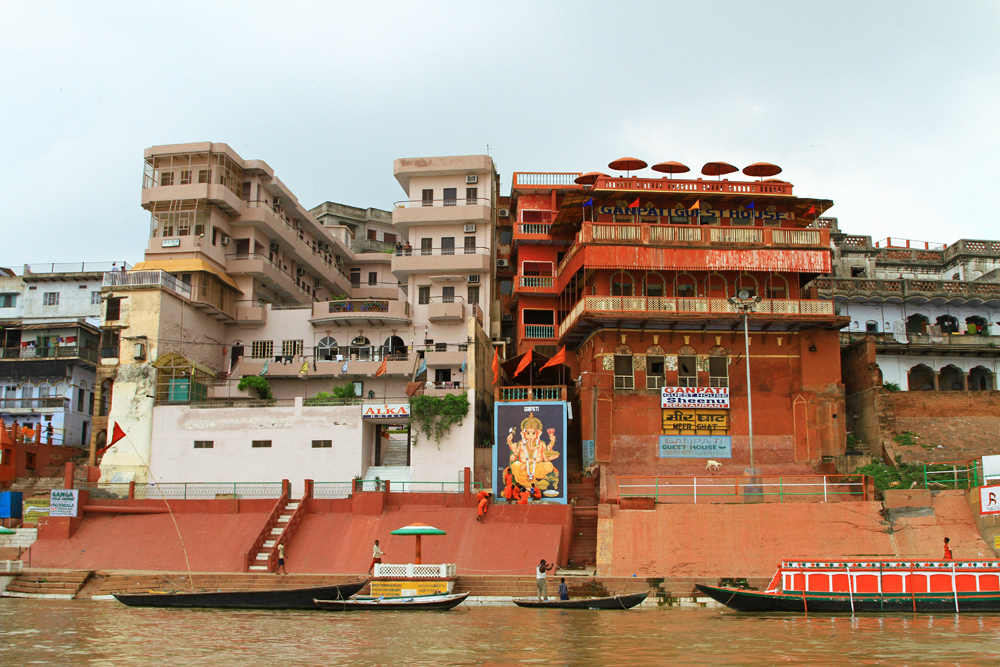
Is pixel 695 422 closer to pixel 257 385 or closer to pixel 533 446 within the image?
pixel 533 446

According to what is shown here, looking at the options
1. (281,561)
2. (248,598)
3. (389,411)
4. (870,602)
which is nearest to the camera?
(870,602)

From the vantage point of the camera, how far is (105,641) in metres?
20.1

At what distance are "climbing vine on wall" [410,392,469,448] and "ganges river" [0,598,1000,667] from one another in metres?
12.4

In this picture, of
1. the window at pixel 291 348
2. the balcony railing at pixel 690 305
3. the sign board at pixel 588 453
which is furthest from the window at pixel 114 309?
the sign board at pixel 588 453

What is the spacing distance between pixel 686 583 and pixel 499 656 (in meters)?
10.9

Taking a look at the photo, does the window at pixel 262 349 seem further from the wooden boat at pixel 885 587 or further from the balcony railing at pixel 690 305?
the wooden boat at pixel 885 587

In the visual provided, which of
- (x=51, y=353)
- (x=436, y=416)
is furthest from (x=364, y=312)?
(x=51, y=353)

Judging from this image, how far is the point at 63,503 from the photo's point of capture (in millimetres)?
34281

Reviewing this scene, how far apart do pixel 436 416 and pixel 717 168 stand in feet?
59.1

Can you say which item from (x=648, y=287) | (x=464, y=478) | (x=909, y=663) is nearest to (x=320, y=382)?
(x=464, y=478)

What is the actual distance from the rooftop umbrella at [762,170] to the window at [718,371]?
30.9ft

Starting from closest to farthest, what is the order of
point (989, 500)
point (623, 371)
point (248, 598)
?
point (248, 598) < point (989, 500) < point (623, 371)

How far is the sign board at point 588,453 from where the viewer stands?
3791cm

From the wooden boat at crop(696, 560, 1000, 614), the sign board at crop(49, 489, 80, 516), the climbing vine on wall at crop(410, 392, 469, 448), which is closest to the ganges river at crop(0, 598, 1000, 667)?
the wooden boat at crop(696, 560, 1000, 614)
